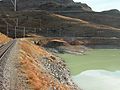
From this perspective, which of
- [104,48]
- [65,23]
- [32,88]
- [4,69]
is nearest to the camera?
[32,88]

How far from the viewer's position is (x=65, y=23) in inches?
7333

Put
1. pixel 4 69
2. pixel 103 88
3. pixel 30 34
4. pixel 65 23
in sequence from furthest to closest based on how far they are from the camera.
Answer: pixel 65 23 < pixel 30 34 < pixel 103 88 < pixel 4 69

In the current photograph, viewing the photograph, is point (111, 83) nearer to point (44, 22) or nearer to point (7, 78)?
point (7, 78)

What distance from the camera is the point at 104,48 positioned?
149 m

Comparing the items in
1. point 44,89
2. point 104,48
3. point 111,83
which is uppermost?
point 44,89

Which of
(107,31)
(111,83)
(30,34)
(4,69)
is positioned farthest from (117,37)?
(4,69)

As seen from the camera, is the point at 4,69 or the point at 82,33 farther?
the point at 82,33

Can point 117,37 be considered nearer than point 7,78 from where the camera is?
No

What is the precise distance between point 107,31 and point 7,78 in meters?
150

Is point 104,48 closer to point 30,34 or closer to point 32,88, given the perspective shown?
point 30,34

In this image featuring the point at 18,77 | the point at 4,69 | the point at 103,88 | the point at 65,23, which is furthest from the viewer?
the point at 65,23

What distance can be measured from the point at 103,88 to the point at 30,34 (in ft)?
375

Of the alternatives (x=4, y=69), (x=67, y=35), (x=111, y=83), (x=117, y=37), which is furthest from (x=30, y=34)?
(x=4, y=69)

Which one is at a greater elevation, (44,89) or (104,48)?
(44,89)
